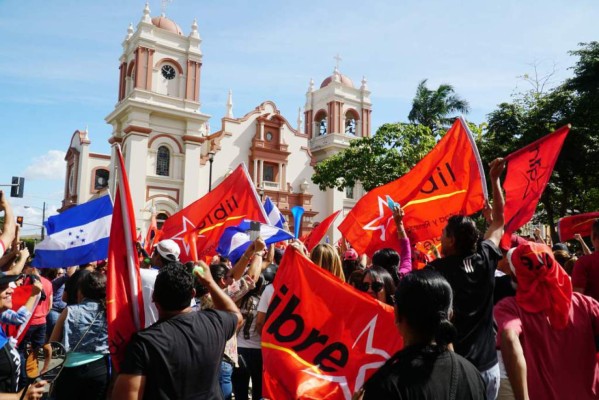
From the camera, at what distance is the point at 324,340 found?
11.2 feet

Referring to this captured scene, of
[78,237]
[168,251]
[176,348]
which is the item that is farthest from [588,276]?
[78,237]

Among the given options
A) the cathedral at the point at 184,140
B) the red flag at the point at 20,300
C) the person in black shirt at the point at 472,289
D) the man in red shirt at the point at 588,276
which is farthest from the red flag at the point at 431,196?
the cathedral at the point at 184,140

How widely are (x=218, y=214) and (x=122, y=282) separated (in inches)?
174

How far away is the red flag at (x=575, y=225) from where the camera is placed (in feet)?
25.1

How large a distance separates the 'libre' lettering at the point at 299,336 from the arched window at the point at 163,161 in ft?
108

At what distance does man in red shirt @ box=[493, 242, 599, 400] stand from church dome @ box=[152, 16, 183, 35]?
37.9m

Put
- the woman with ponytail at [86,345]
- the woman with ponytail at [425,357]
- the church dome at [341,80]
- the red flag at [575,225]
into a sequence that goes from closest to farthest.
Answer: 1. the woman with ponytail at [425,357]
2. the woman with ponytail at [86,345]
3. the red flag at [575,225]
4. the church dome at [341,80]

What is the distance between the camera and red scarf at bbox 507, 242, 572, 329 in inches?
111

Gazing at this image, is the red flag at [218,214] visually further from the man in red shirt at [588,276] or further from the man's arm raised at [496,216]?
the man in red shirt at [588,276]

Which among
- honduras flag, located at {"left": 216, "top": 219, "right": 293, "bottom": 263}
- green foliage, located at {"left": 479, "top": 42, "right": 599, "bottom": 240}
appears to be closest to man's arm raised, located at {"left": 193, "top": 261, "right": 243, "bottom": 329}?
honduras flag, located at {"left": 216, "top": 219, "right": 293, "bottom": 263}

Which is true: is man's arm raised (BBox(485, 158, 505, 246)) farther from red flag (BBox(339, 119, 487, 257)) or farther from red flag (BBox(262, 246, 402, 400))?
red flag (BBox(339, 119, 487, 257))

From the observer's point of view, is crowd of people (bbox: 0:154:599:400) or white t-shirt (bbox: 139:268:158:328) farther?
white t-shirt (bbox: 139:268:158:328)

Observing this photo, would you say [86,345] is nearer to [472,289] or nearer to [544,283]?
[472,289]

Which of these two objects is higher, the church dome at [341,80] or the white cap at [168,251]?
the church dome at [341,80]
